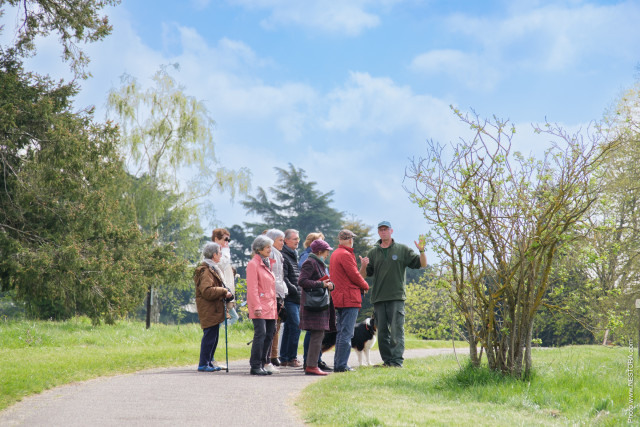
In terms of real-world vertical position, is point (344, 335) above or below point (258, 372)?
above

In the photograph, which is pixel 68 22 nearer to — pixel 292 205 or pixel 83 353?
pixel 83 353

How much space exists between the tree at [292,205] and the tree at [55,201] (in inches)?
1197

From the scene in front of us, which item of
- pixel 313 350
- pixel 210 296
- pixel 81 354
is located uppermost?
pixel 210 296

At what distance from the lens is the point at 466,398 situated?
299 inches

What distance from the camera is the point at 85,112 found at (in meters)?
21.7

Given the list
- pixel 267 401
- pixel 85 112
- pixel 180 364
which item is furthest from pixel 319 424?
pixel 85 112

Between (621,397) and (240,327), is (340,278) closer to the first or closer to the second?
(621,397)

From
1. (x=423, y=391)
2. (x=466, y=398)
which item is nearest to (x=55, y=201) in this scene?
(x=423, y=391)

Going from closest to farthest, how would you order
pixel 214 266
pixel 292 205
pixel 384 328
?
pixel 214 266 → pixel 384 328 → pixel 292 205

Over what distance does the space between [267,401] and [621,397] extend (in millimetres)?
4136

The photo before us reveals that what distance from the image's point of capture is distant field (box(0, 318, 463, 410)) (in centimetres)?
910

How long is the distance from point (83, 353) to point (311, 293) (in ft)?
18.3

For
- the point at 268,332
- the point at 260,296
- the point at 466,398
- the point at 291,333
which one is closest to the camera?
the point at 466,398

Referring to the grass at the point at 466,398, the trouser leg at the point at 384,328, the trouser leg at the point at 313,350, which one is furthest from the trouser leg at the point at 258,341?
the trouser leg at the point at 384,328
